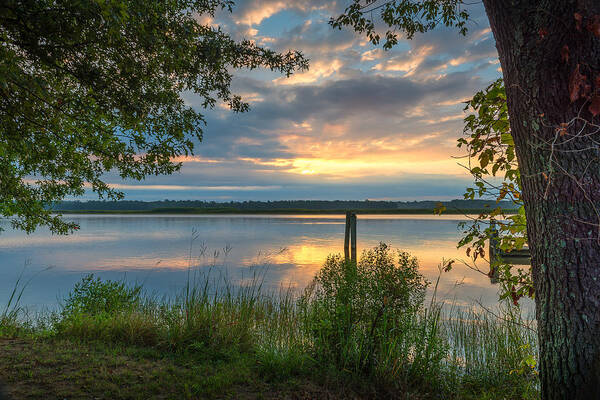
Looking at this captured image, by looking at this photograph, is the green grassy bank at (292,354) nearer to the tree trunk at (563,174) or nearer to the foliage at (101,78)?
the tree trunk at (563,174)

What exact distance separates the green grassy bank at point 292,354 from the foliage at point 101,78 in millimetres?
2328

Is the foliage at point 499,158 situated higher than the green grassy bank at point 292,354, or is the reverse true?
the foliage at point 499,158

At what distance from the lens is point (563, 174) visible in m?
2.14

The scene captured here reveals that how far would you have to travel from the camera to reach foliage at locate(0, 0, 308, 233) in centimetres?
312

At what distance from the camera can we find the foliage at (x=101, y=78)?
312 centimetres

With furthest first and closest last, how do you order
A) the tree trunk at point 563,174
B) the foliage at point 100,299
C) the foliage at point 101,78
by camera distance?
the foliage at point 100,299 < the foliage at point 101,78 < the tree trunk at point 563,174

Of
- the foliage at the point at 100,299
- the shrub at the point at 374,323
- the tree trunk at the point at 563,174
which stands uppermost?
the tree trunk at the point at 563,174

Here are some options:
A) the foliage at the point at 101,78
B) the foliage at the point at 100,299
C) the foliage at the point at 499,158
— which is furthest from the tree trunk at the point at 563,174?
the foliage at the point at 100,299

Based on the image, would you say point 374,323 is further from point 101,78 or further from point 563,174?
point 101,78

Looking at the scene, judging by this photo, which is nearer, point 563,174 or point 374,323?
point 563,174

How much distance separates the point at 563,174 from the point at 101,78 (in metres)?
4.74

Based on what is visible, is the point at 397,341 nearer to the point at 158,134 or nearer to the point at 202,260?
the point at 158,134

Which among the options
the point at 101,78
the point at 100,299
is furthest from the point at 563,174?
the point at 100,299

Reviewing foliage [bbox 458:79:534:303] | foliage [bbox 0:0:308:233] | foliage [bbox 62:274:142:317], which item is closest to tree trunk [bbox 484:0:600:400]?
foliage [bbox 458:79:534:303]
